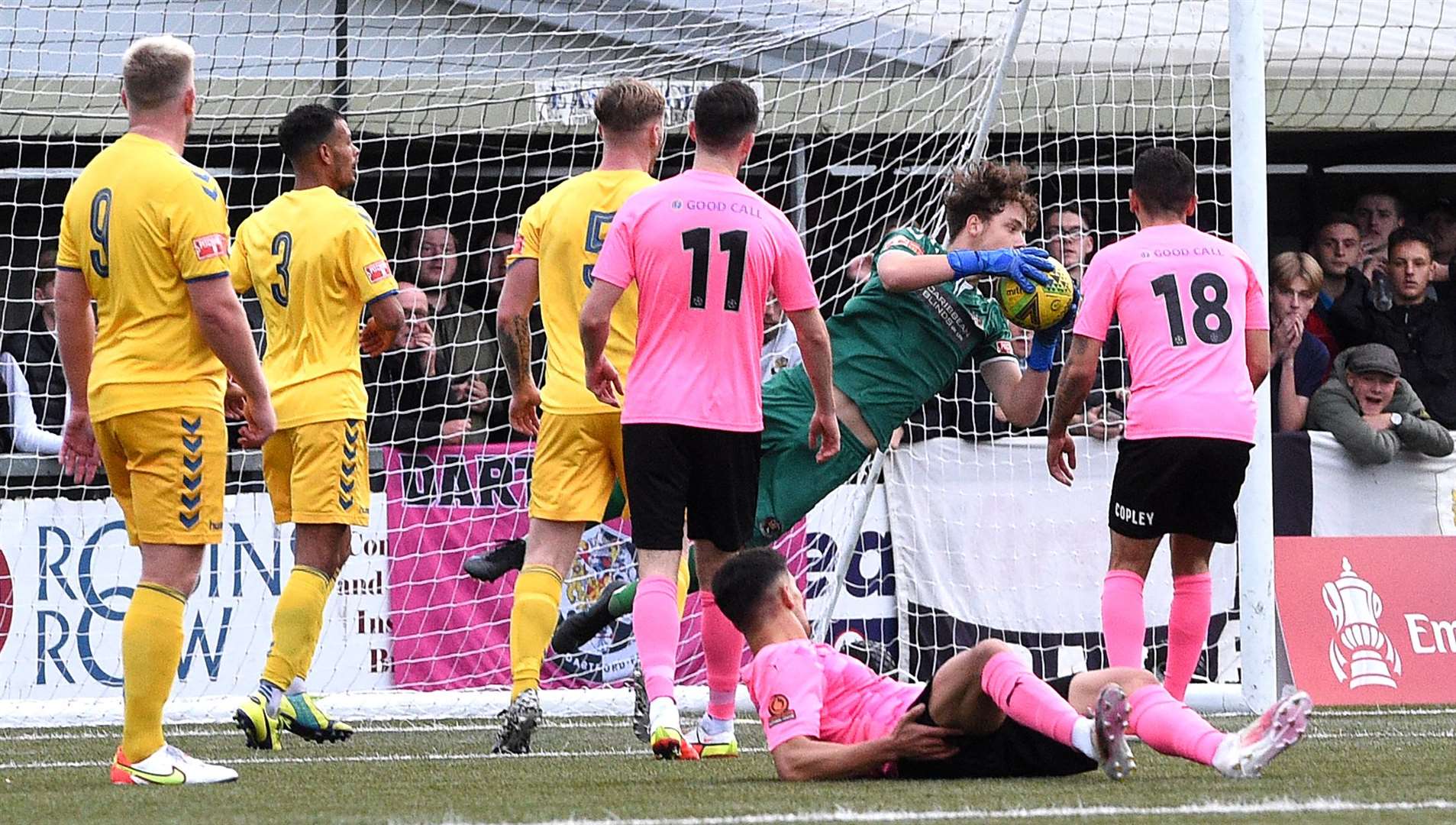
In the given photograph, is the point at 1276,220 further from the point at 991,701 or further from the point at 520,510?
the point at 991,701

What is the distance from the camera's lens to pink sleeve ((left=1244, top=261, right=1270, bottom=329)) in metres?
6.18

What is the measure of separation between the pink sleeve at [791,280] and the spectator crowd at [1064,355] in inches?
117

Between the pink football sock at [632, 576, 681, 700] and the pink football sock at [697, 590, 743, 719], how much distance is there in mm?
305

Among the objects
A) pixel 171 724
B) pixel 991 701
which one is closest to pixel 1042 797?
pixel 991 701

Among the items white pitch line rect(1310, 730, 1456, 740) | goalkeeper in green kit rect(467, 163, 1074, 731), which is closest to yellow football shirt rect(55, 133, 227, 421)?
goalkeeper in green kit rect(467, 163, 1074, 731)

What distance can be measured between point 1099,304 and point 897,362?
65 centimetres

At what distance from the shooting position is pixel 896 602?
29.5ft

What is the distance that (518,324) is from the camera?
6.25 meters

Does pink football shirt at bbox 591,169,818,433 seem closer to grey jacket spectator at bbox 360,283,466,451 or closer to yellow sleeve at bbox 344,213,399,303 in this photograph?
yellow sleeve at bbox 344,213,399,303

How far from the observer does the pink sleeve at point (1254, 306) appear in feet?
20.3

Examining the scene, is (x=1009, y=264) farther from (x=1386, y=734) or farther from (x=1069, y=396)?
(x=1386, y=734)

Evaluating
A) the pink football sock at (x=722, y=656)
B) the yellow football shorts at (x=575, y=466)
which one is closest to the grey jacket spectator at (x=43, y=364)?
the yellow football shorts at (x=575, y=466)

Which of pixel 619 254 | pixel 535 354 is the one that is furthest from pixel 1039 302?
pixel 535 354

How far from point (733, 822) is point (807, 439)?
2545mm
